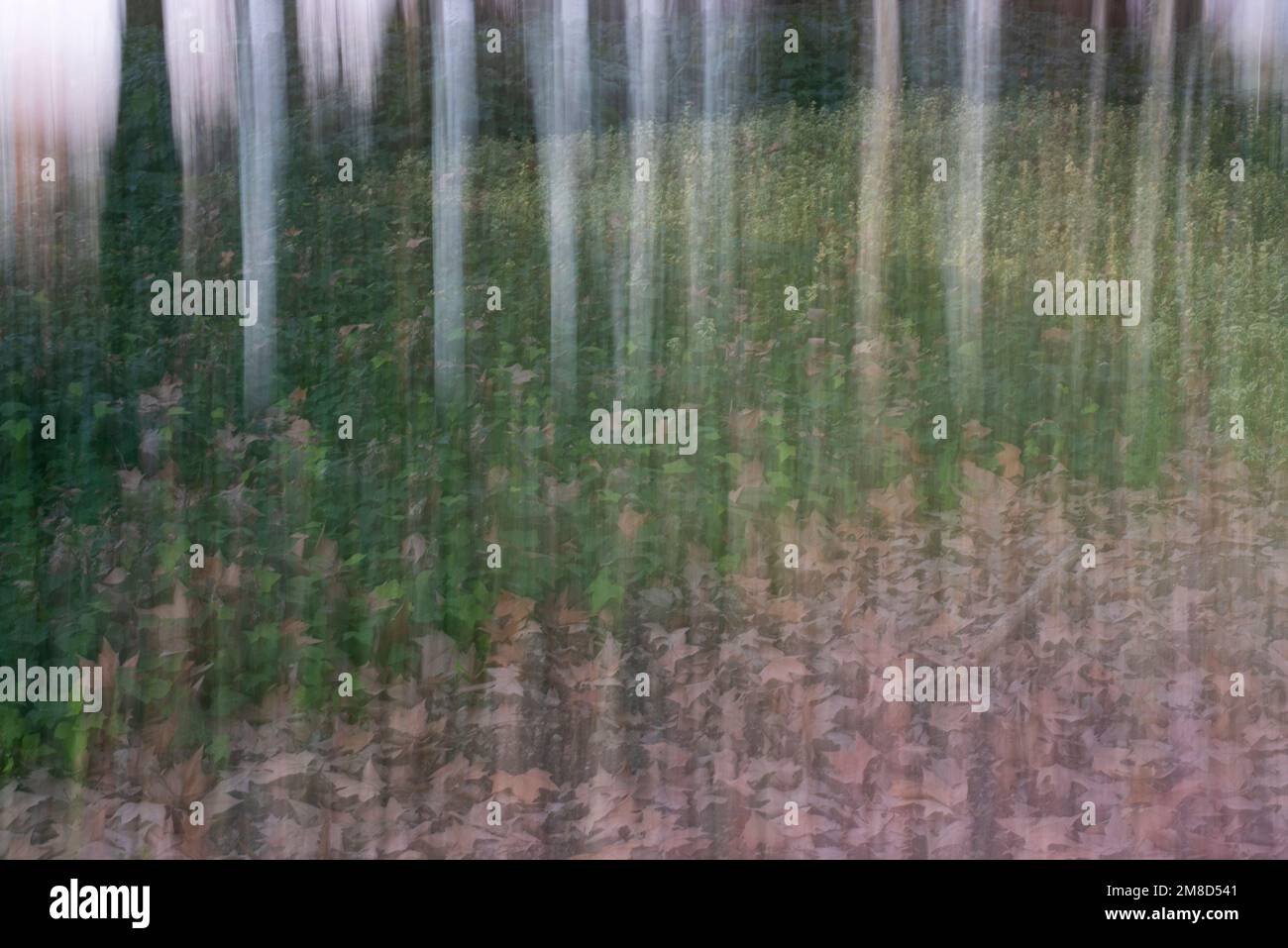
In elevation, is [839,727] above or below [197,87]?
below

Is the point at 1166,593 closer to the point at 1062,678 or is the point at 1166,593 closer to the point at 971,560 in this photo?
the point at 1062,678

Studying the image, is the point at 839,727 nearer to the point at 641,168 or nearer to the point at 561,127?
the point at 641,168

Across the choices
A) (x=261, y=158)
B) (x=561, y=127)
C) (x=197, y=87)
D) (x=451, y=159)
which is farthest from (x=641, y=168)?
(x=197, y=87)

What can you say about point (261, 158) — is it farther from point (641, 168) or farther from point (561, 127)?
point (641, 168)

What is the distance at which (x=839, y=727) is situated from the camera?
279 centimetres

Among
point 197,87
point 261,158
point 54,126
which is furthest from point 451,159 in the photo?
point 54,126

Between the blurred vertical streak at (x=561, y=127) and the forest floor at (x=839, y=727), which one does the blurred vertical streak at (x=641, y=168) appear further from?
the forest floor at (x=839, y=727)

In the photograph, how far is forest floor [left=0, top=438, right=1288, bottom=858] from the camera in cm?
278

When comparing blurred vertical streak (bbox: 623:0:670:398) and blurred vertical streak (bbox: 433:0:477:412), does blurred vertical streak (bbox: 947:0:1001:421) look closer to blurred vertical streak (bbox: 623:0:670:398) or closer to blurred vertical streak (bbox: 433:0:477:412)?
blurred vertical streak (bbox: 623:0:670:398)

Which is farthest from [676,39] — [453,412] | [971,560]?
[971,560]

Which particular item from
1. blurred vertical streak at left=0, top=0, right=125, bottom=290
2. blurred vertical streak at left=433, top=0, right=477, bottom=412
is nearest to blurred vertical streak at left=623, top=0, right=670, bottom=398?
blurred vertical streak at left=433, top=0, right=477, bottom=412

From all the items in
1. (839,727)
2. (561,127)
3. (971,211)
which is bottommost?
(839,727)

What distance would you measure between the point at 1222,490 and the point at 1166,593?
336 millimetres

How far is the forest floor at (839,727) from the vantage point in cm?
278
